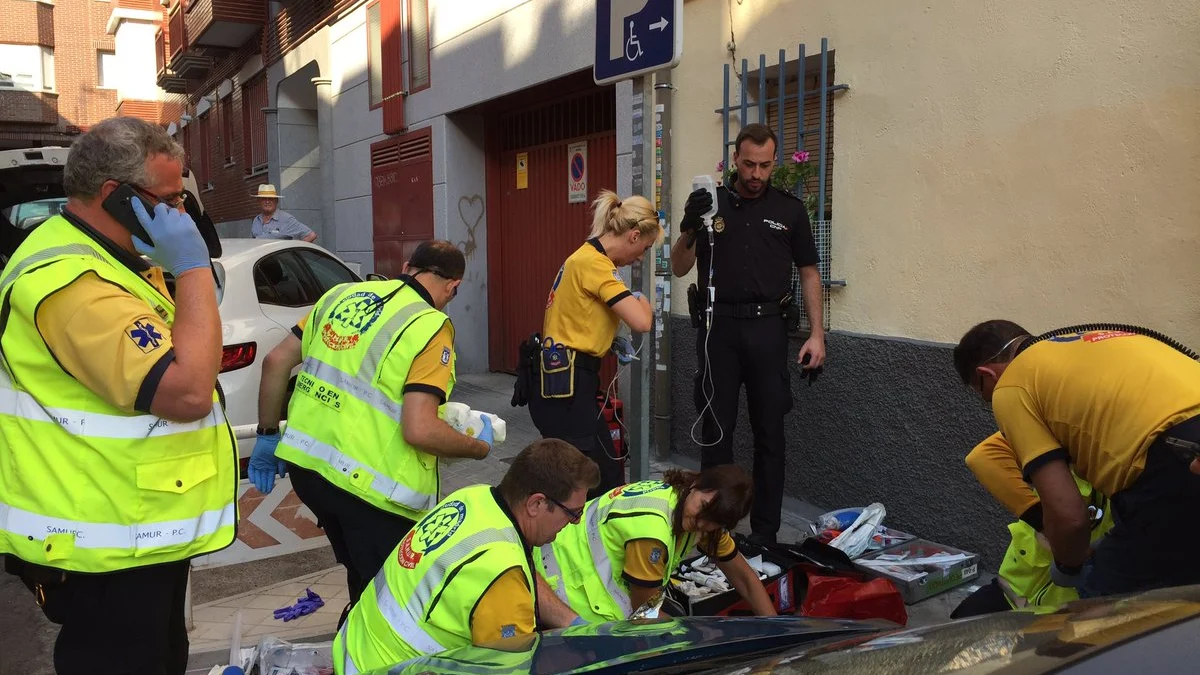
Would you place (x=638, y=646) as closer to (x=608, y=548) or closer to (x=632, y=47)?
(x=608, y=548)

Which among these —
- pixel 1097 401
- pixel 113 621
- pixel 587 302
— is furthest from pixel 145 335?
pixel 1097 401

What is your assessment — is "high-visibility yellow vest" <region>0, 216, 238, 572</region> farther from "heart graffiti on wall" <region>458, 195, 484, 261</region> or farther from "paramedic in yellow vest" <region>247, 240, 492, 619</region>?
"heart graffiti on wall" <region>458, 195, 484, 261</region>

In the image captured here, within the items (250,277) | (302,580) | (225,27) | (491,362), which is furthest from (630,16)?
(225,27)

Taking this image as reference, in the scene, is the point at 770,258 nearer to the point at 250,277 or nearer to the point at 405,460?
the point at 405,460

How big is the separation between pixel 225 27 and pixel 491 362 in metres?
10.3

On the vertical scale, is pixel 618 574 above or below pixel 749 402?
below

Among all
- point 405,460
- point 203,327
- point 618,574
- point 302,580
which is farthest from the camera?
point 302,580

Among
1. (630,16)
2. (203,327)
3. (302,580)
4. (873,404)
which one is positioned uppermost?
(630,16)

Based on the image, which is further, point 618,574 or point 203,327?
point 618,574

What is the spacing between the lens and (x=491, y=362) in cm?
975

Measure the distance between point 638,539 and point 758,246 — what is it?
6.60 ft

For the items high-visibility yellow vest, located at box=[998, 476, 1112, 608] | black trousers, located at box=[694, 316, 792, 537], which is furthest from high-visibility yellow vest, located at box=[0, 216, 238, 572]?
black trousers, located at box=[694, 316, 792, 537]

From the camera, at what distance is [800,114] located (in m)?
5.30

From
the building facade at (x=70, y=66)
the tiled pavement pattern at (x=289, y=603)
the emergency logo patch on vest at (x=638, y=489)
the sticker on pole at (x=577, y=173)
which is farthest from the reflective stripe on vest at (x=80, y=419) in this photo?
the building facade at (x=70, y=66)
